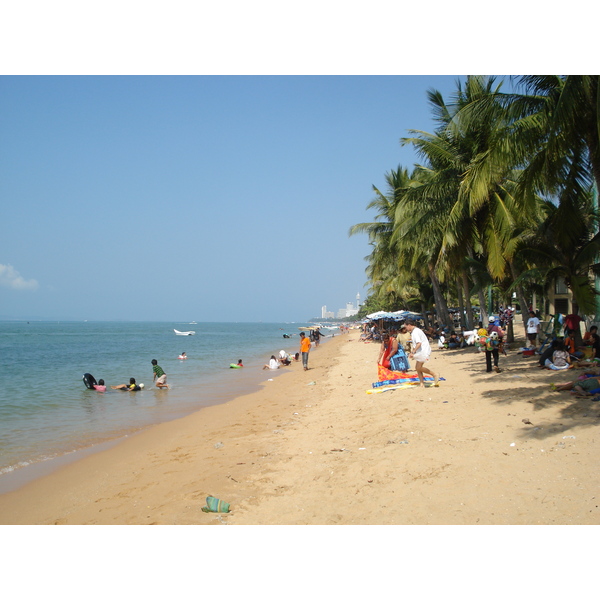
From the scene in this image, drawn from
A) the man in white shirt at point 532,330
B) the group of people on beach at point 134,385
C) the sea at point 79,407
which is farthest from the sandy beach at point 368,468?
the group of people on beach at point 134,385

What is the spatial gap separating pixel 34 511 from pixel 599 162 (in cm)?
981

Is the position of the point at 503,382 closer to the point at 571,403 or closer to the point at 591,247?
the point at 571,403

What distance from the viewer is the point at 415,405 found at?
27.6 ft

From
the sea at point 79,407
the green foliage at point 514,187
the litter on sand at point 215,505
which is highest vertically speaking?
the green foliage at point 514,187

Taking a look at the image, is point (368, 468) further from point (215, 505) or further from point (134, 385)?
point (134, 385)

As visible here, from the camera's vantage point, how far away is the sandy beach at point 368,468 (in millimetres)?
4262

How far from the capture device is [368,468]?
18.0ft

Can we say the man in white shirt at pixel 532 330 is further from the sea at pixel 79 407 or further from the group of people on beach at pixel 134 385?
the group of people on beach at pixel 134 385

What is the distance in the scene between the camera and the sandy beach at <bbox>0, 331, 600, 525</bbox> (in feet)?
14.0

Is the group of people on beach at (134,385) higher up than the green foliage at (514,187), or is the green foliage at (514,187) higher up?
the green foliage at (514,187)

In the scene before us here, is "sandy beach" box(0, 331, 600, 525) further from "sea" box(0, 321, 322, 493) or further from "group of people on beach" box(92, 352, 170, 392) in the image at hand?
"group of people on beach" box(92, 352, 170, 392)

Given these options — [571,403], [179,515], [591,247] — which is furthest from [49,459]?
[591,247]

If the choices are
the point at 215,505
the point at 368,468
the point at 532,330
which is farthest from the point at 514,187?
the point at 215,505

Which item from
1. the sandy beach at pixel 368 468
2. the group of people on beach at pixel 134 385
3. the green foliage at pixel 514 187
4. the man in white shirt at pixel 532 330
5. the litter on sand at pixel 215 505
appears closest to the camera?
the sandy beach at pixel 368 468
